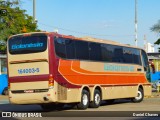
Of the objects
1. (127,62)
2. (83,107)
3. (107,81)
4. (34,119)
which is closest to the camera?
(34,119)

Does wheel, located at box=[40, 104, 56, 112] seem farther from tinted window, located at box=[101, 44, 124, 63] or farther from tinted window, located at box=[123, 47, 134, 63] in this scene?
tinted window, located at box=[123, 47, 134, 63]

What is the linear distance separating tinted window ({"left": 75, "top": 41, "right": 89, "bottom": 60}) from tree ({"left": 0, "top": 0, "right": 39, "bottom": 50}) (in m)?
19.5

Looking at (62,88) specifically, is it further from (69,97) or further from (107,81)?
(107,81)

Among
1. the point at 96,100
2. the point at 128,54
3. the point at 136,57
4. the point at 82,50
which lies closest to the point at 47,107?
the point at 96,100

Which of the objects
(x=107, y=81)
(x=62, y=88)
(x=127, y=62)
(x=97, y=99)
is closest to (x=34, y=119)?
(x=62, y=88)

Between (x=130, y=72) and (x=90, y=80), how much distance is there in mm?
4695

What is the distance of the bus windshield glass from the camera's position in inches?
772

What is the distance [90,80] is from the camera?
2227 cm

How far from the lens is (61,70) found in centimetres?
2002

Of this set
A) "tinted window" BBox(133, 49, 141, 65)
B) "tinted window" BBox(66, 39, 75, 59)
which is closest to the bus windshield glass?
"tinted window" BBox(66, 39, 75, 59)

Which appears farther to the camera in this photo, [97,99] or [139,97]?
[139,97]

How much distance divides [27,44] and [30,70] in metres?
1.16

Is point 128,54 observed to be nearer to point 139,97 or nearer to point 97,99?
point 139,97

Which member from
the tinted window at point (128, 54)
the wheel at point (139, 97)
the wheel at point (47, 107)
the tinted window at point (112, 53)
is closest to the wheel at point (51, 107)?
the wheel at point (47, 107)
